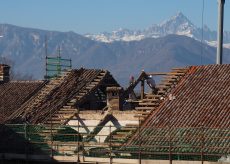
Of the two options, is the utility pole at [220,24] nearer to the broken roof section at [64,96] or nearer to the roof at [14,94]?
the broken roof section at [64,96]

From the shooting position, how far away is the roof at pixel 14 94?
51.4 m

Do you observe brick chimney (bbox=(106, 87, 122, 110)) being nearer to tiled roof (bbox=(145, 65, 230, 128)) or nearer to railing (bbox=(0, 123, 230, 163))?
railing (bbox=(0, 123, 230, 163))

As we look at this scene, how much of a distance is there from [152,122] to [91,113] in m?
6.67

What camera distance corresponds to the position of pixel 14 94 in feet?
178

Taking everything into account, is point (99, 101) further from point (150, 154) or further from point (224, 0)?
point (150, 154)

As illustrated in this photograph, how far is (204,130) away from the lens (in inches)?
1489

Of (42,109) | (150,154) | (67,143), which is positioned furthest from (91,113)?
(150,154)

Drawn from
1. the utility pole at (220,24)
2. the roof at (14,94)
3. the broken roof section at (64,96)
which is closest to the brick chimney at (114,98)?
the broken roof section at (64,96)

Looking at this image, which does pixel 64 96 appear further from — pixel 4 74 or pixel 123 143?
pixel 123 143

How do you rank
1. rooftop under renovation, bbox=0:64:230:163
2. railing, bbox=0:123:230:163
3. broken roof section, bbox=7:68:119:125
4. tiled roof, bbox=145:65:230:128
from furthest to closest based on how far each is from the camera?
1. broken roof section, bbox=7:68:119:125
2. tiled roof, bbox=145:65:230:128
3. rooftop under renovation, bbox=0:64:230:163
4. railing, bbox=0:123:230:163

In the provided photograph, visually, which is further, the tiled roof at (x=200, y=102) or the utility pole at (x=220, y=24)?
the utility pole at (x=220, y=24)

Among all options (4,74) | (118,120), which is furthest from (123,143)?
(4,74)

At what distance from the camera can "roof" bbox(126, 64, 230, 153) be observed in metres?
37.1

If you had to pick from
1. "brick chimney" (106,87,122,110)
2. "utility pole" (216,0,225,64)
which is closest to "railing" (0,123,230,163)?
"brick chimney" (106,87,122,110)
